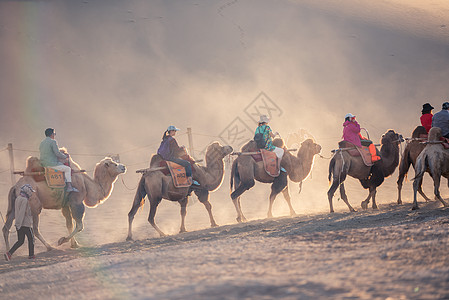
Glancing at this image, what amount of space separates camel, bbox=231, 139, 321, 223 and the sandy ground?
6.54 metres

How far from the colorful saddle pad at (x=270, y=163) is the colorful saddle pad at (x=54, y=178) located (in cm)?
462

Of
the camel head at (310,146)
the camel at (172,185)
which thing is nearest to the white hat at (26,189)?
the camel at (172,185)

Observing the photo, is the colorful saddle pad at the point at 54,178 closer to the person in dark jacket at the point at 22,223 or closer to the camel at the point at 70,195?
the camel at the point at 70,195

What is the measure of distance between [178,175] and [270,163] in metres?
2.33

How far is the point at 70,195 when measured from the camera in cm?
1242

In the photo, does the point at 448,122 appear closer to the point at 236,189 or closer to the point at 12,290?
the point at 236,189

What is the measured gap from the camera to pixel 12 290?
605 centimetres

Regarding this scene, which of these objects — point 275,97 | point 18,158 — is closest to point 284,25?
point 275,97

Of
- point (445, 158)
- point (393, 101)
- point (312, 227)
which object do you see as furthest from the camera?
point (393, 101)

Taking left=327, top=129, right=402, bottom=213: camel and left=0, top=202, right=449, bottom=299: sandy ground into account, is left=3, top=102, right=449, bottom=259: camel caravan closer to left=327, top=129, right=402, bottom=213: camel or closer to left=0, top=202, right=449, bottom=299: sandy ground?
left=327, top=129, right=402, bottom=213: camel

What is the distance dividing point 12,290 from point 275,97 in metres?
43.3

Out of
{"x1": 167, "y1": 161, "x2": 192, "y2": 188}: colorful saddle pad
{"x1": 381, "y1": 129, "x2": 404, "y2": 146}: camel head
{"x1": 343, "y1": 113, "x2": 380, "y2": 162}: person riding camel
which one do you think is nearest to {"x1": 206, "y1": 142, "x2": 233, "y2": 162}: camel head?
{"x1": 167, "y1": 161, "x2": 192, "y2": 188}: colorful saddle pad

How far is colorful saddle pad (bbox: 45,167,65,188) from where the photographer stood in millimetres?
11870

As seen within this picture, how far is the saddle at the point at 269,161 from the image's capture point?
14.0 m
